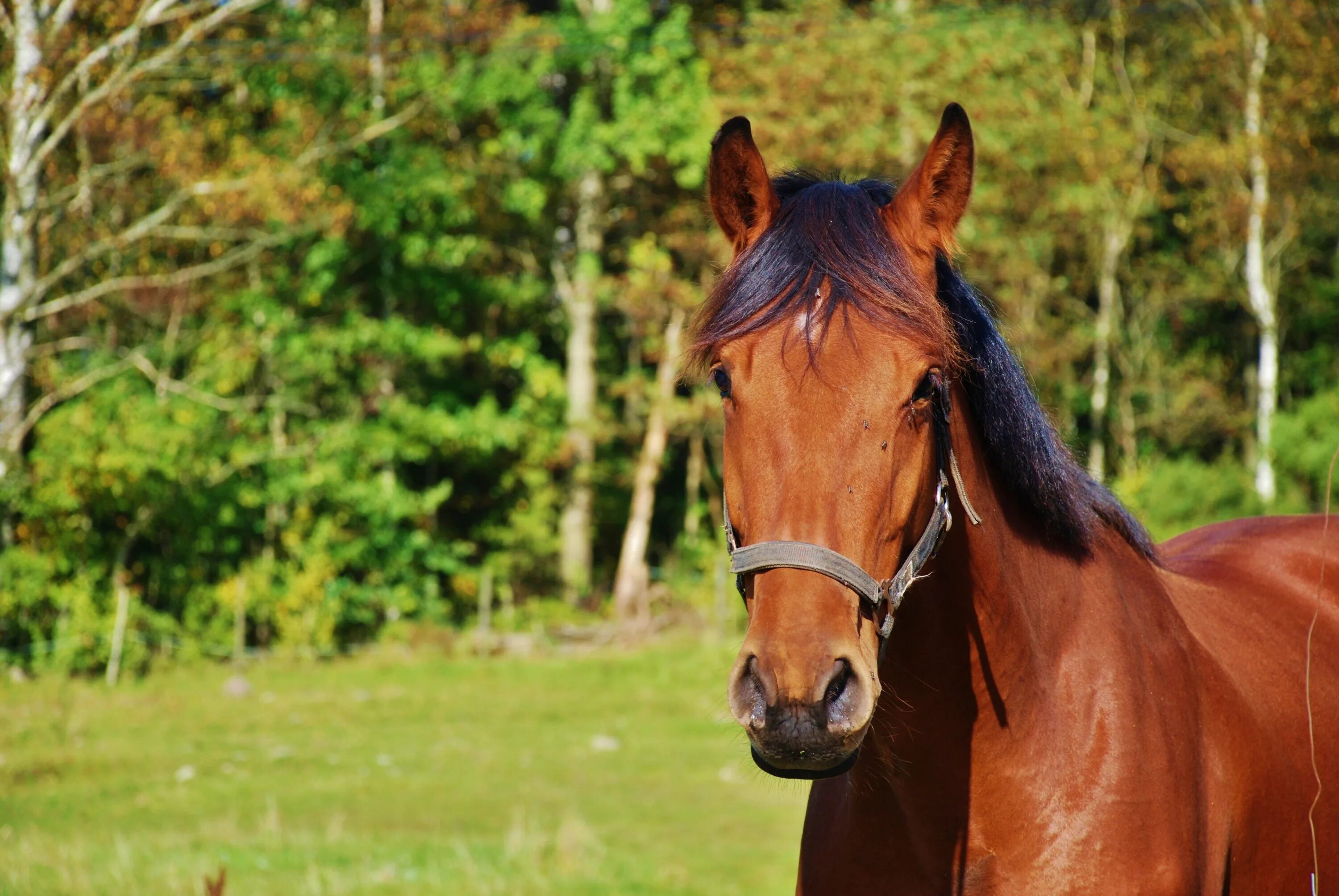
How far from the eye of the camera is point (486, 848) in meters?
7.80

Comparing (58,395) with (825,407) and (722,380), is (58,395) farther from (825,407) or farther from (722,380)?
(825,407)

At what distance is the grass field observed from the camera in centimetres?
700

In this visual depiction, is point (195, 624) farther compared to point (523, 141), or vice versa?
point (523, 141)

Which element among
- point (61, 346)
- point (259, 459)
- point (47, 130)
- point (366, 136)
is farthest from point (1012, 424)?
point (366, 136)

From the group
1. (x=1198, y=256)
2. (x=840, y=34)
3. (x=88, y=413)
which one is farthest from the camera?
(x=1198, y=256)

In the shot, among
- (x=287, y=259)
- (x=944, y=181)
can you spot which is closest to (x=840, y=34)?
(x=287, y=259)

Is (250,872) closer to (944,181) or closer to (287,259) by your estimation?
(944,181)

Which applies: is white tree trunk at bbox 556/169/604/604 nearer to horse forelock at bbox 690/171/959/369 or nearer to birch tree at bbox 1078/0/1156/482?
birch tree at bbox 1078/0/1156/482

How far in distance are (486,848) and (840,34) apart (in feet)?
57.3

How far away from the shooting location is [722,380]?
250cm

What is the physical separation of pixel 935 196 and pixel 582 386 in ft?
68.3

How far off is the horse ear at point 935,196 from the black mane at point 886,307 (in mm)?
65

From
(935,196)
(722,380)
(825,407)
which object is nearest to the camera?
(825,407)

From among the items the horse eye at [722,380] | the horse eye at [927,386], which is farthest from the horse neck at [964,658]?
the horse eye at [722,380]
